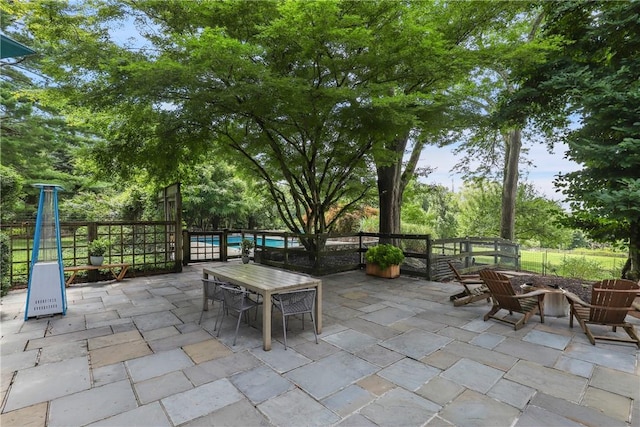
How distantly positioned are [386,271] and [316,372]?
14.2 ft

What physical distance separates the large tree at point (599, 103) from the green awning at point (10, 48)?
6130 mm

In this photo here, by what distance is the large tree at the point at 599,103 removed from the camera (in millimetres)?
4211

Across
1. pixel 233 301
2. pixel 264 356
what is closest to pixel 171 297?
pixel 233 301

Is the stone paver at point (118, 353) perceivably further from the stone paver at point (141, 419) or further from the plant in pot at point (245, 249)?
the plant in pot at point (245, 249)

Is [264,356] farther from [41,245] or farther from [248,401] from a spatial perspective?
[41,245]

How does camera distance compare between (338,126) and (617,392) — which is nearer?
(617,392)

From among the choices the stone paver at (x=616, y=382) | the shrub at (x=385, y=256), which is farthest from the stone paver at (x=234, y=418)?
the shrub at (x=385, y=256)

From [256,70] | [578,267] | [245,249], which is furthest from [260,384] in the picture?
[578,267]

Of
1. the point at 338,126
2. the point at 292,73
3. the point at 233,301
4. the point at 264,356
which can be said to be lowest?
the point at 264,356

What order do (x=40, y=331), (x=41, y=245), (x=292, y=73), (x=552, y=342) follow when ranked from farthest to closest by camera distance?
1. (x=292, y=73)
2. (x=41, y=245)
3. (x=40, y=331)
4. (x=552, y=342)

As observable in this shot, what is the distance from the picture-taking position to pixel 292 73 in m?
6.27

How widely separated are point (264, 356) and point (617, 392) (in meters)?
2.83

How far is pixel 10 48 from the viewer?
210 centimetres

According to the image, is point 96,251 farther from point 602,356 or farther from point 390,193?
point 602,356
